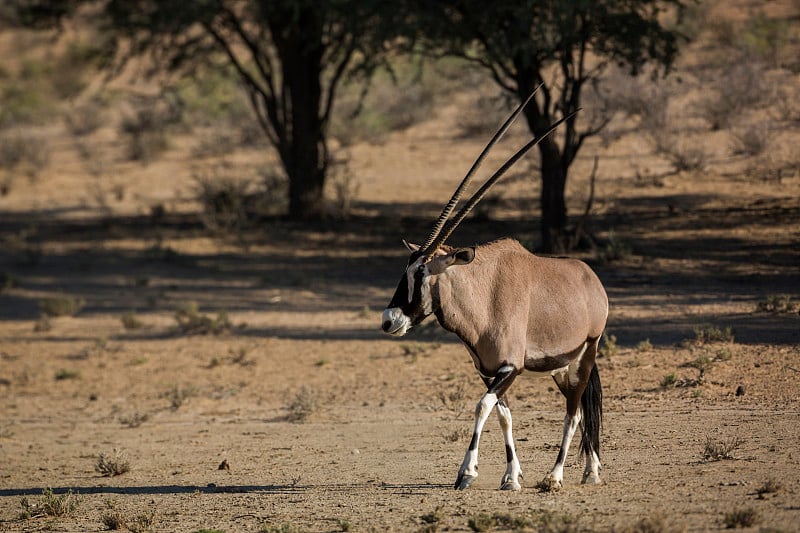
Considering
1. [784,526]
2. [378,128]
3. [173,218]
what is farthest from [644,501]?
[378,128]

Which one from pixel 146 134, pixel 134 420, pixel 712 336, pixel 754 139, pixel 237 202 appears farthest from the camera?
pixel 146 134

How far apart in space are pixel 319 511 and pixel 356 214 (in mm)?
15415

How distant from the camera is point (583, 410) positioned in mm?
6969

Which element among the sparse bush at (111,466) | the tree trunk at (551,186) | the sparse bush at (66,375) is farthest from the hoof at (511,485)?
the tree trunk at (551,186)

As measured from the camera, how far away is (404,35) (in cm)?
1619

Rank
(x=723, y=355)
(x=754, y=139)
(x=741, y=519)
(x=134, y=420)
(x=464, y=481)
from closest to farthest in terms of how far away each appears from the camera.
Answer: (x=741, y=519)
(x=464, y=481)
(x=723, y=355)
(x=134, y=420)
(x=754, y=139)

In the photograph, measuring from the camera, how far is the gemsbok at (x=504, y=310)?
20.6ft

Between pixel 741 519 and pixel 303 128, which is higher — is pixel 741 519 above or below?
below

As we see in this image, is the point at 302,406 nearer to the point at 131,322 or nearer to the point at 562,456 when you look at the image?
the point at 562,456

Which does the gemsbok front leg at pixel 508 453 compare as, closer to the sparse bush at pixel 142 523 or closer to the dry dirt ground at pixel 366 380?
the dry dirt ground at pixel 366 380

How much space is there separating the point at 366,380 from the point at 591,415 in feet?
15.3

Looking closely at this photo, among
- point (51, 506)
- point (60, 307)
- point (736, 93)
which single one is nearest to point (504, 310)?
point (51, 506)

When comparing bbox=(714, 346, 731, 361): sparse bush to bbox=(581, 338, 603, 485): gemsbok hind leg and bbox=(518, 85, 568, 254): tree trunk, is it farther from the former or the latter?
bbox=(518, 85, 568, 254): tree trunk

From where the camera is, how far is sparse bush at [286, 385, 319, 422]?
33.2ft
